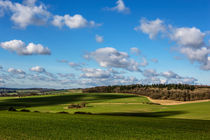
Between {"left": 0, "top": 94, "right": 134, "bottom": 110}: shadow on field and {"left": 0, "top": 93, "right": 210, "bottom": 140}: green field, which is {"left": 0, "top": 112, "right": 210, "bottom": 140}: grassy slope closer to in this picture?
{"left": 0, "top": 93, "right": 210, "bottom": 140}: green field

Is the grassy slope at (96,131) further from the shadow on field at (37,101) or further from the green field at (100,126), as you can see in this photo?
the shadow on field at (37,101)

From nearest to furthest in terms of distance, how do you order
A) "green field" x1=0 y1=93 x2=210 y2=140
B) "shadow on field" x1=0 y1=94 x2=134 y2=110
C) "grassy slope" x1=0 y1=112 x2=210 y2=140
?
"grassy slope" x1=0 y1=112 x2=210 y2=140
"green field" x1=0 y1=93 x2=210 y2=140
"shadow on field" x1=0 y1=94 x2=134 y2=110

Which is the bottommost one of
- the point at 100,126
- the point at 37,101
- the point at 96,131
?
the point at 37,101

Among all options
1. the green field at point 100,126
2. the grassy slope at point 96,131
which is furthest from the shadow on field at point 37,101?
the grassy slope at point 96,131

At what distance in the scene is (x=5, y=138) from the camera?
1692 centimetres

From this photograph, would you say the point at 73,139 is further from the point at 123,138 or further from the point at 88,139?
the point at 123,138

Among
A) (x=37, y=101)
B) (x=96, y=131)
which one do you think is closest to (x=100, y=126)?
(x=96, y=131)

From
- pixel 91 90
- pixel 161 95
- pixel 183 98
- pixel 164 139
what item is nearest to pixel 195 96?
pixel 183 98

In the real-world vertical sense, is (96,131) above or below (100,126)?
above

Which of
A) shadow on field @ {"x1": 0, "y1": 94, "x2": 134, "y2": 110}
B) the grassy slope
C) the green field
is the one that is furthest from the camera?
shadow on field @ {"x1": 0, "y1": 94, "x2": 134, "y2": 110}

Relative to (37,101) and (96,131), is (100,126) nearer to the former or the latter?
(96,131)

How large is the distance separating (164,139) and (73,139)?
316 inches

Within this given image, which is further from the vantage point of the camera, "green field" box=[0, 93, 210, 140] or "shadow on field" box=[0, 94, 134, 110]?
"shadow on field" box=[0, 94, 134, 110]

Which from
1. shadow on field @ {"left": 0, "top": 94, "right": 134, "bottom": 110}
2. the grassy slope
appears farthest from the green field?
shadow on field @ {"left": 0, "top": 94, "right": 134, "bottom": 110}
